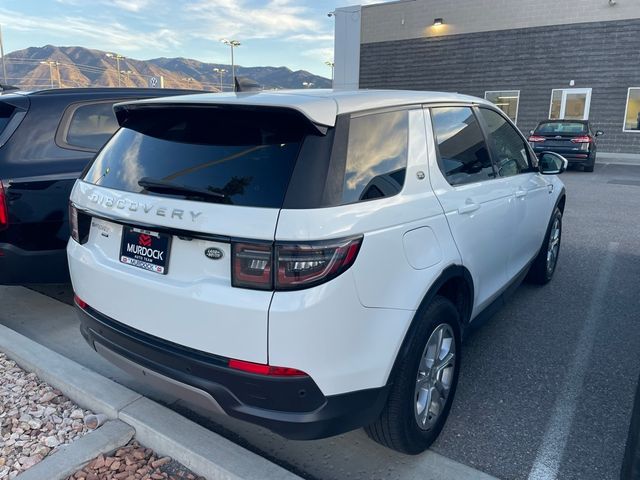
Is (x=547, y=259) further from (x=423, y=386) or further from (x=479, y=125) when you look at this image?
(x=423, y=386)

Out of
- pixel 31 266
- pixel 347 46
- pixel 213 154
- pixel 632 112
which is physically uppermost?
pixel 347 46

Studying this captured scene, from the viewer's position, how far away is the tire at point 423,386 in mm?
2262

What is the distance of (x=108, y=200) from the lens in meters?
2.42

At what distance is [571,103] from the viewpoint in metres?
19.8

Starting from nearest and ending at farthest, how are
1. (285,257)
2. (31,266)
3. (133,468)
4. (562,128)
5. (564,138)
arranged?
(285,257) < (133,468) < (31,266) < (564,138) < (562,128)

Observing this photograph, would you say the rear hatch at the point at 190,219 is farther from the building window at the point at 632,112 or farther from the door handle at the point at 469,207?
the building window at the point at 632,112

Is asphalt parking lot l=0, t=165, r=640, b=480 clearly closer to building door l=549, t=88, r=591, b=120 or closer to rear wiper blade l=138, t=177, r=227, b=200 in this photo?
rear wiper blade l=138, t=177, r=227, b=200

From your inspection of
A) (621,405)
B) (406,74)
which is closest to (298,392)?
(621,405)

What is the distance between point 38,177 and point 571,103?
20.6m

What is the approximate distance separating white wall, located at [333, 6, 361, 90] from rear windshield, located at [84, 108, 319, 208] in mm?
22960

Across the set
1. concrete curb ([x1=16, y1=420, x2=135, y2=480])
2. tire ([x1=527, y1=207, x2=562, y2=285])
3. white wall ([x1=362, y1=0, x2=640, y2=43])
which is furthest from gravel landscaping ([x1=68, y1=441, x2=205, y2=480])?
white wall ([x1=362, y1=0, x2=640, y2=43])

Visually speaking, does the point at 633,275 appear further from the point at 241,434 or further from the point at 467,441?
the point at 241,434

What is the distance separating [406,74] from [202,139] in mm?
22825

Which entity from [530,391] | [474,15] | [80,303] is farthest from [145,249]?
[474,15]
